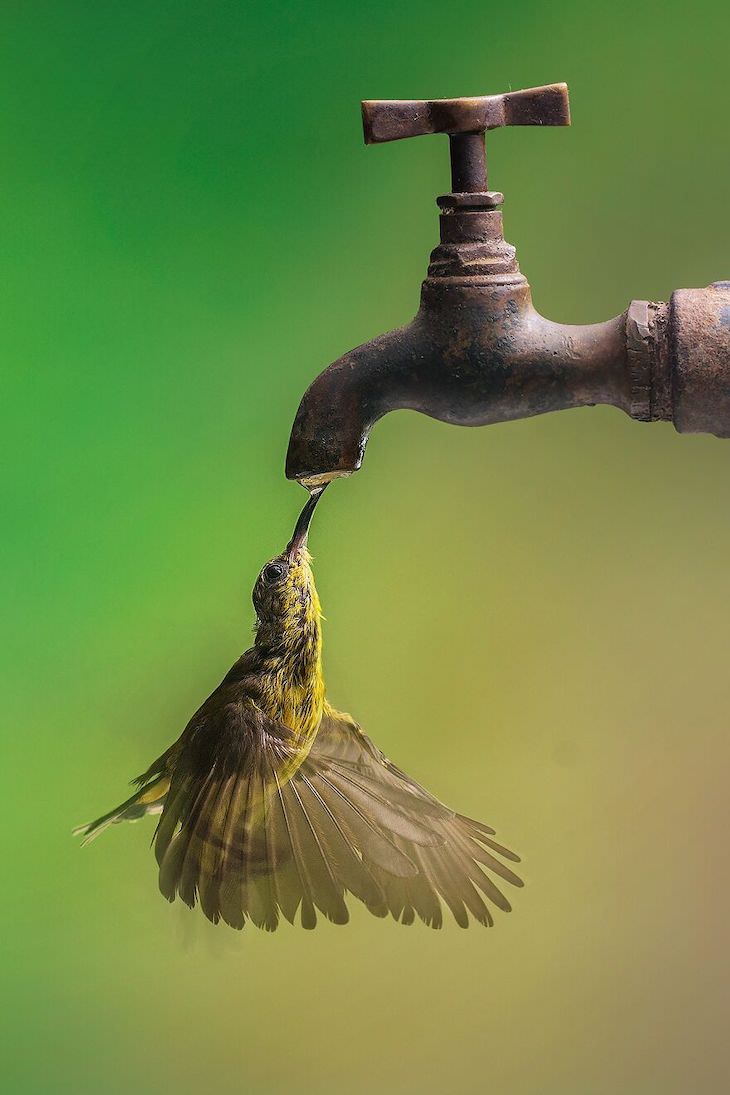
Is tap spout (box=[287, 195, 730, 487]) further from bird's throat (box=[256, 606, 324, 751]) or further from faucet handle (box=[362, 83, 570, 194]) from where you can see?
bird's throat (box=[256, 606, 324, 751])

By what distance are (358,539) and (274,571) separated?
16 cm

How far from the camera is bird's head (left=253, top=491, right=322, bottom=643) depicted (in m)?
0.86

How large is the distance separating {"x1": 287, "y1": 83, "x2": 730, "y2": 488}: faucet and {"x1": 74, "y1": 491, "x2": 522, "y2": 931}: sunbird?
0.10 metres

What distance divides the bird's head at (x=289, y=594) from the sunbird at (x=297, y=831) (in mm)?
18

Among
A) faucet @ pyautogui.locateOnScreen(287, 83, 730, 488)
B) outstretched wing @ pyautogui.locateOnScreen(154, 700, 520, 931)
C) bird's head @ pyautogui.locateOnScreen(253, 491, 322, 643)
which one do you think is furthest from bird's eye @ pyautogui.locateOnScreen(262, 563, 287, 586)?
faucet @ pyautogui.locateOnScreen(287, 83, 730, 488)

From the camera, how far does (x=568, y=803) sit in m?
1.01

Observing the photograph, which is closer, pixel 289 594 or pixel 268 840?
pixel 268 840

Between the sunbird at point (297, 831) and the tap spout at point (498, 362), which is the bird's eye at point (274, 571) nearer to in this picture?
the sunbird at point (297, 831)

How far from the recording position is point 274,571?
2.84ft

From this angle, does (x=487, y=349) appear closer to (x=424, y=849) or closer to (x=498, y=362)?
(x=498, y=362)

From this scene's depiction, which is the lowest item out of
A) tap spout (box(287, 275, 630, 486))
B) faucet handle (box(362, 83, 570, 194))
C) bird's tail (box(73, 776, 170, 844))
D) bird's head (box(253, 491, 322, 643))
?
bird's tail (box(73, 776, 170, 844))

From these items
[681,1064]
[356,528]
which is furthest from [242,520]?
[681,1064]

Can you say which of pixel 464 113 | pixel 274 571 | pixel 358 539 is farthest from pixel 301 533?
pixel 464 113

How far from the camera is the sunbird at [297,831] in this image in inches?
29.4
